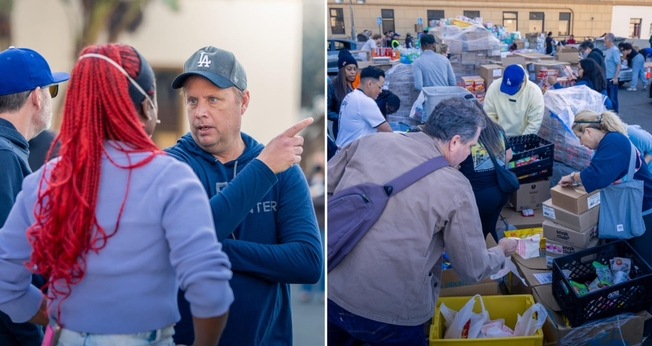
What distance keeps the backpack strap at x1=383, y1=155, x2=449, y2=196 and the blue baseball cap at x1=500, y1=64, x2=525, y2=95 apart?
3.09m

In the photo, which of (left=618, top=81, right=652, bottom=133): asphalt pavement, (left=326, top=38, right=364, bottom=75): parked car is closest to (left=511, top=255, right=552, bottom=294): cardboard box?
(left=618, top=81, right=652, bottom=133): asphalt pavement

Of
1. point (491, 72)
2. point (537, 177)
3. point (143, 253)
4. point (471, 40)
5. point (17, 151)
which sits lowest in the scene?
point (537, 177)

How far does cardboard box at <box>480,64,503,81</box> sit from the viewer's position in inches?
290

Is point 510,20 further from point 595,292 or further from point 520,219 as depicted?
point 595,292

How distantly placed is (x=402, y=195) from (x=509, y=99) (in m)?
3.26

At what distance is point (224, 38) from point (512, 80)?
393 cm

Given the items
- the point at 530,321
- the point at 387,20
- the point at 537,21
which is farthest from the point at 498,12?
the point at 530,321

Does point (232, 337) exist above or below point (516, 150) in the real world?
above

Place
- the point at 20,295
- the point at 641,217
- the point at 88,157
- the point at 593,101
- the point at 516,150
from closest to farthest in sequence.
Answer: the point at 88,157 → the point at 20,295 → the point at 641,217 → the point at 516,150 → the point at 593,101

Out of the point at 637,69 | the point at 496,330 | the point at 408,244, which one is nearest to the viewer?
the point at 408,244

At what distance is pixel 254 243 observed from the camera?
1.44m

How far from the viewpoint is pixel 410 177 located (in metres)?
2.14

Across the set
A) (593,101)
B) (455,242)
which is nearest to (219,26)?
(455,242)

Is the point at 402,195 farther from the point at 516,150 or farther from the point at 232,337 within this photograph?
the point at 516,150
